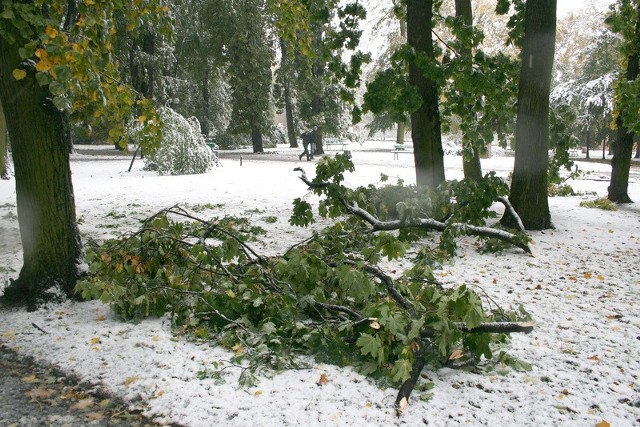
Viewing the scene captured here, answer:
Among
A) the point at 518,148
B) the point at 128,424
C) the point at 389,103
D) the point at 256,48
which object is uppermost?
the point at 256,48

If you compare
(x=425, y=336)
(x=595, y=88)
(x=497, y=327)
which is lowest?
(x=425, y=336)

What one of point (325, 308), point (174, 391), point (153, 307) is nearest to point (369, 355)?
point (325, 308)

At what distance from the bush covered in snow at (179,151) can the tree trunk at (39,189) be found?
1081 cm

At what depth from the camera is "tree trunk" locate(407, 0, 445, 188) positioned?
748 cm

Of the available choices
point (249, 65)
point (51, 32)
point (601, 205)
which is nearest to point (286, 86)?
point (249, 65)

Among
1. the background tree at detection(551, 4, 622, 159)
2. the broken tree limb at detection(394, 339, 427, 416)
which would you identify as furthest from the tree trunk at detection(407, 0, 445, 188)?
the background tree at detection(551, 4, 622, 159)

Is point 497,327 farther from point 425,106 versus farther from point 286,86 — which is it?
point 286,86

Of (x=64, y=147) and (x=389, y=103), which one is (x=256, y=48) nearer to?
(x=389, y=103)

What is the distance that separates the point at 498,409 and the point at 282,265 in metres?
1.88

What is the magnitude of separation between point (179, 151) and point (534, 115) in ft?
36.6

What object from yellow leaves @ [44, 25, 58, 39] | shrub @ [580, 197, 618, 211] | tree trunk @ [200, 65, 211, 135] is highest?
tree trunk @ [200, 65, 211, 135]

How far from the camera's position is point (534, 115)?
6.90m

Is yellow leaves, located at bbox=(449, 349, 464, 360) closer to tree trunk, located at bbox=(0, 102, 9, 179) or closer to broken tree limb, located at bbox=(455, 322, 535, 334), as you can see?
broken tree limb, located at bbox=(455, 322, 535, 334)

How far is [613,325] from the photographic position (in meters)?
3.81
